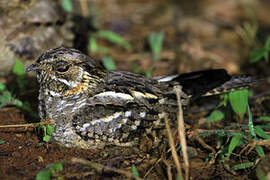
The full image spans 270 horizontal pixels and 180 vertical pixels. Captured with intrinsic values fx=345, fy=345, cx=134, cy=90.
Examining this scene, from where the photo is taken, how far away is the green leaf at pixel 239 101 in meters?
3.80

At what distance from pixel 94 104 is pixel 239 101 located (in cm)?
166

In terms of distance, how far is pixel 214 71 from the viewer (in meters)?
3.76

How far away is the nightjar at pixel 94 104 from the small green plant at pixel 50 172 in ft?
1.76

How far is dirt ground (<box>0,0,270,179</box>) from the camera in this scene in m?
2.98

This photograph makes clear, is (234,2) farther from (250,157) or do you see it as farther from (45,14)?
(250,157)

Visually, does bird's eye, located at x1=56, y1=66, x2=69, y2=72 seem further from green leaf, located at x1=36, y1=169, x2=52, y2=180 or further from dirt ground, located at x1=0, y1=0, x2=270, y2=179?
green leaf, located at x1=36, y1=169, x2=52, y2=180

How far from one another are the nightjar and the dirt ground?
0.70 feet

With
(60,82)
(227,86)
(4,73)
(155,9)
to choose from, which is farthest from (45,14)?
(155,9)

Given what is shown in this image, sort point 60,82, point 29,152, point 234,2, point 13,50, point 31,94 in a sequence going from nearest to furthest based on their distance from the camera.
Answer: point 29,152 < point 60,82 < point 31,94 < point 13,50 < point 234,2

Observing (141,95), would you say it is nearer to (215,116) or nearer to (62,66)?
(62,66)

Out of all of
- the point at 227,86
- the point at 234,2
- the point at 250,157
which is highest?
the point at 234,2

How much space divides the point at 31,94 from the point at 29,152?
1232 millimetres

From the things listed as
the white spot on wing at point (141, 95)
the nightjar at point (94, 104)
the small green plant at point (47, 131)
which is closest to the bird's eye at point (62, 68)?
the nightjar at point (94, 104)

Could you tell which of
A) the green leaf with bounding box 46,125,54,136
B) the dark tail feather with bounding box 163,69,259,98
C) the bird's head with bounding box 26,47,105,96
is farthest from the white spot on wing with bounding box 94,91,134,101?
the dark tail feather with bounding box 163,69,259,98
